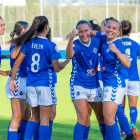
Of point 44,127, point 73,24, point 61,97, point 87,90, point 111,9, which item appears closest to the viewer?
point 44,127

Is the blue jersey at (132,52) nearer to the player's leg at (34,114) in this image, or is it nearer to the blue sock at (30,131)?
the player's leg at (34,114)

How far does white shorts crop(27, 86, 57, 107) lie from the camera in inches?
160

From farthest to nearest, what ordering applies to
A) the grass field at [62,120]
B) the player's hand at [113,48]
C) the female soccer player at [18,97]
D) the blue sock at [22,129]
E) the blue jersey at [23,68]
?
the grass field at [62,120], the blue sock at [22,129], the blue jersey at [23,68], the female soccer player at [18,97], the player's hand at [113,48]

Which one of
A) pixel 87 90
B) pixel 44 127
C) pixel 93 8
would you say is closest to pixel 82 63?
pixel 87 90

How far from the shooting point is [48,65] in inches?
161

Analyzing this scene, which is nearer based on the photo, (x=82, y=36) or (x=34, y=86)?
(x=34, y=86)

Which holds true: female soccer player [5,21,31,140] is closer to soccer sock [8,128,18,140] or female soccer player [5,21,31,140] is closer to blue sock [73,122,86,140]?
soccer sock [8,128,18,140]

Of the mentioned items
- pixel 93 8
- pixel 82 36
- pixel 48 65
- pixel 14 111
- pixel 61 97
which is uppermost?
pixel 93 8

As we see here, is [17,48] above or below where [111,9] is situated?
below

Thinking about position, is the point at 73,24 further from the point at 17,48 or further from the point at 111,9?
the point at 17,48

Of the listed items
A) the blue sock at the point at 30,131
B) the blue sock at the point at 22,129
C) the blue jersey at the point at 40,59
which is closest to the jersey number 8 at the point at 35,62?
the blue jersey at the point at 40,59

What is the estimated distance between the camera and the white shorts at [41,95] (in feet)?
13.3

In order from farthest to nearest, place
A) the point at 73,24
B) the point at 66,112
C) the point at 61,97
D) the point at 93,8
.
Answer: the point at 93,8 → the point at 73,24 → the point at 61,97 → the point at 66,112

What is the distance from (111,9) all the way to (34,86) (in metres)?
50.6
